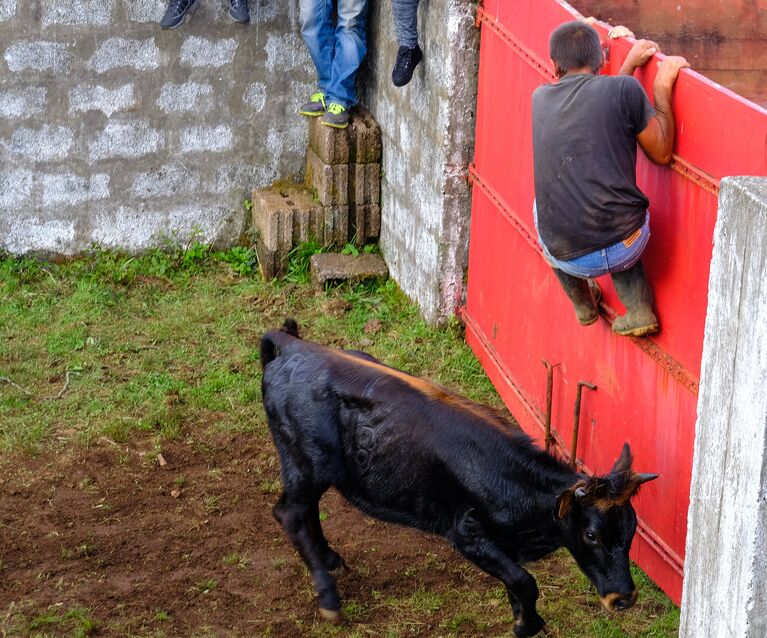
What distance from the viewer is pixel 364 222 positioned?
30.6ft

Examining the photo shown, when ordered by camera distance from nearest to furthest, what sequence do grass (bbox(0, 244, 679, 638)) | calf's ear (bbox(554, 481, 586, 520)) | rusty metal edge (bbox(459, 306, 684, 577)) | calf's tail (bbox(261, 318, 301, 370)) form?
calf's ear (bbox(554, 481, 586, 520)) → rusty metal edge (bbox(459, 306, 684, 577)) → grass (bbox(0, 244, 679, 638)) → calf's tail (bbox(261, 318, 301, 370))

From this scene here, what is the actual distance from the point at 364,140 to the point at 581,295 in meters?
3.61

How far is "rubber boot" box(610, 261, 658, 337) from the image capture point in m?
5.37

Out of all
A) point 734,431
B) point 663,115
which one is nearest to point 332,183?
point 663,115

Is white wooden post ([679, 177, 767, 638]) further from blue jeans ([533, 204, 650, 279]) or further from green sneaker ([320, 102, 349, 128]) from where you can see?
green sneaker ([320, 102, 349, 128])

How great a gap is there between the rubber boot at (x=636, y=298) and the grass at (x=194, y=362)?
4.14 ft

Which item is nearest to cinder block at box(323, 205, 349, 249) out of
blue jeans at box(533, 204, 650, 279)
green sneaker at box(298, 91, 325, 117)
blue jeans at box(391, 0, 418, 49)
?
green sneaker at box(298, 91, 325, 117)

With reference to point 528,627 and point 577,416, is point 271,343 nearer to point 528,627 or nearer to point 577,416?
point 577,416

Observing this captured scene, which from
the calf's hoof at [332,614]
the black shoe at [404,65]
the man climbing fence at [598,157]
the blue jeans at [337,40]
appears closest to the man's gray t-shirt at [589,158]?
the man climbing fence at [598,157]

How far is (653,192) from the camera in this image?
5383mm

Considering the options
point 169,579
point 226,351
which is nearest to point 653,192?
point 169,579

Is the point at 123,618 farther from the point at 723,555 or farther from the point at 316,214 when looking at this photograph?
the point at 316,214

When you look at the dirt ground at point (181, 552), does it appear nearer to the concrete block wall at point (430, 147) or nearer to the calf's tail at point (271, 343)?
the calf's tail at point (271, 343)

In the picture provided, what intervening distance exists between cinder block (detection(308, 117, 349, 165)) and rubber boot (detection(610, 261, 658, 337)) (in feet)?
12.9
